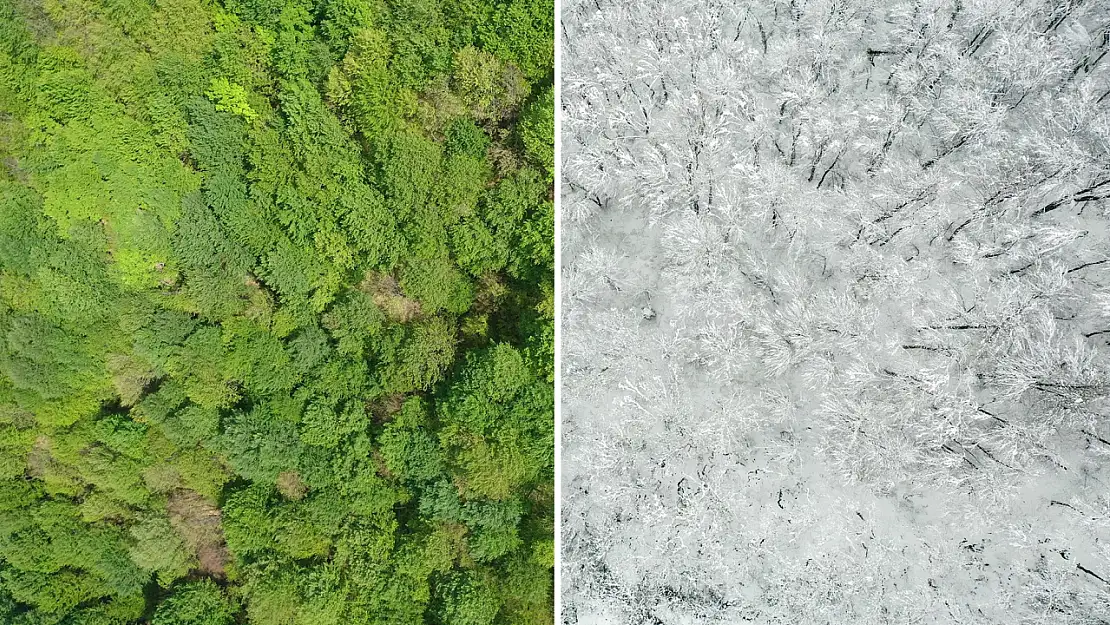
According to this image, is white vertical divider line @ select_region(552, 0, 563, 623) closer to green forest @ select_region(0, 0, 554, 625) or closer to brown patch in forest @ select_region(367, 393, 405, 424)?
green forest @ select_region(0, 0, 554, 625)

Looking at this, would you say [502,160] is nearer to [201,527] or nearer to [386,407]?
[386,407]

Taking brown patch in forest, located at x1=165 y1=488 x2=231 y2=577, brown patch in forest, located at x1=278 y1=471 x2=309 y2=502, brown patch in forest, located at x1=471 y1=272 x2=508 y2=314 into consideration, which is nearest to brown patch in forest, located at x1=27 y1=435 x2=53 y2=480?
brown patch in forest, located at x1=165 y1=488 x2=231 y2=577

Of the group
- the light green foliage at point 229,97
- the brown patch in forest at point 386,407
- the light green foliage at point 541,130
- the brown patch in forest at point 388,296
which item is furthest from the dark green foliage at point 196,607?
the light green foliage at point 541,130

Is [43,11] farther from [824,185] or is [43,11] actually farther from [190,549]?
[824,185]

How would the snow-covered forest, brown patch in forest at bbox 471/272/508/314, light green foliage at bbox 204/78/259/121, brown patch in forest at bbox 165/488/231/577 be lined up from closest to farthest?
1. the snow-covered forest
2. light green foliage at bbox 204/78/259/121
3. brown patch in forest at bbox 471/272/508/314
4. brown patch in forest at bbox 165/488/231/577

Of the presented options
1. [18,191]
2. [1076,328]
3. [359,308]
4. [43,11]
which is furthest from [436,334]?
[1076,328]

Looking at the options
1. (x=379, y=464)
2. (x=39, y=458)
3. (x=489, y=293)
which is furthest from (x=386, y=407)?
(x=39, y=458)
